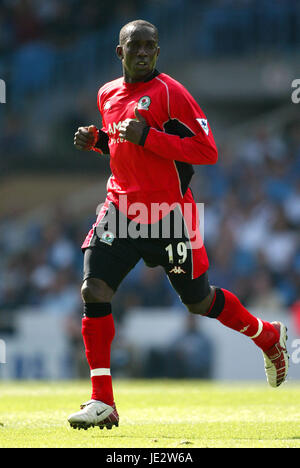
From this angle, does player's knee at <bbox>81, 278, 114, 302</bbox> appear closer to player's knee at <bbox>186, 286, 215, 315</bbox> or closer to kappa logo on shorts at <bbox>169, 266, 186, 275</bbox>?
kappa logo on shorts at <bbox>169, 266, 186, 275</bbox>

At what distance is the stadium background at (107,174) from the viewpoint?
43.6 feet

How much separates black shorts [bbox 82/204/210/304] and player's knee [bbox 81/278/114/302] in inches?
1.2

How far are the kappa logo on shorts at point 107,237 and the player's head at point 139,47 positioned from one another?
102 centimetres

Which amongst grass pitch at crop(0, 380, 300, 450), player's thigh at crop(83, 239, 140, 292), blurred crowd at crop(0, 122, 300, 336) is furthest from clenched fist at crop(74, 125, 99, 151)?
blurred crowd at crop(0, 122, 300, 336)

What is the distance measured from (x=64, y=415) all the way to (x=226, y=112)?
1316cm

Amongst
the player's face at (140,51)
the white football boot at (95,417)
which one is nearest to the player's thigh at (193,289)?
the white football boot at (95,417)

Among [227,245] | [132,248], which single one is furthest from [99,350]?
[227,245]

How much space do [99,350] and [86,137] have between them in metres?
1.44

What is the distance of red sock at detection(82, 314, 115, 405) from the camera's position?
20.0 ft

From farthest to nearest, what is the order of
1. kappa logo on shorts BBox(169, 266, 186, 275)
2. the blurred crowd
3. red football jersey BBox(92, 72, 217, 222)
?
the blurred crowd
kappa logo on shorts BBox(169, 266, 186, 275)
red football jersey BBox(92, 72, 217, 222)

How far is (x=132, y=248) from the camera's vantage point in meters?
6.30
